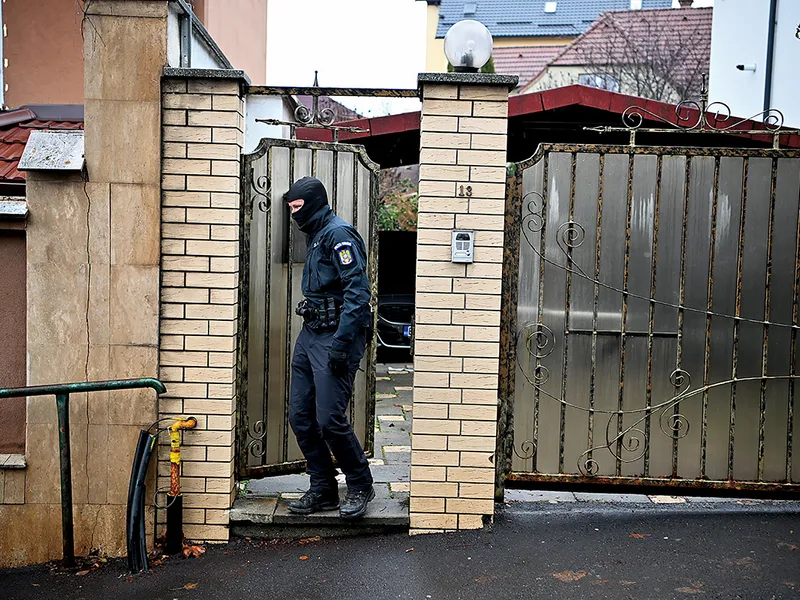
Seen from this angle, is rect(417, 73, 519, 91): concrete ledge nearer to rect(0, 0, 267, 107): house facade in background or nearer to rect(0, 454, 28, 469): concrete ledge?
rect(0, 454, 28, 469): concrete ledge

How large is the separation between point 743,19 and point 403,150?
6433 mm

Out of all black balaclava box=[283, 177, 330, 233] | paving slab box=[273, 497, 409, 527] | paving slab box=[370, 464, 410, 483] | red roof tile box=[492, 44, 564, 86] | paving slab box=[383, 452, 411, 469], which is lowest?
paving slab box=[383, 452, 411, 469]

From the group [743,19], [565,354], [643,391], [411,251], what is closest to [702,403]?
[643,391]

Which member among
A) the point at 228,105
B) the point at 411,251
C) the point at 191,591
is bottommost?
the point at 191,591

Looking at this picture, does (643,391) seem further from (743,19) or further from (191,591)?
(743,19)

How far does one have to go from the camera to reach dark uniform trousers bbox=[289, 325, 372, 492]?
4883 mm

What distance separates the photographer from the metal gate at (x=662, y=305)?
5.15m

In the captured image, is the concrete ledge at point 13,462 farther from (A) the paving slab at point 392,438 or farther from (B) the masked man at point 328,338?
(A) the paving slab at point 392,438

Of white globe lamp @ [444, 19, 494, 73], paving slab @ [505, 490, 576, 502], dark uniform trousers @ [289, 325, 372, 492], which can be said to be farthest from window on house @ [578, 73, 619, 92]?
dark uniform trousers @ [289, 325, 372, 492]

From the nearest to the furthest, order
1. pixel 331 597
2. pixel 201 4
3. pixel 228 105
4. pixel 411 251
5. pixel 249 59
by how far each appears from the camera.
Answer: pixel 331 597, pixel 228 105, pixel 201 4, pixel 411 251, pixel 249 59

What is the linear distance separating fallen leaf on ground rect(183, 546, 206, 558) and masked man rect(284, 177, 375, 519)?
57cm

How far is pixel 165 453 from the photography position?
5.09 meters

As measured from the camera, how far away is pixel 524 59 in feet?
127

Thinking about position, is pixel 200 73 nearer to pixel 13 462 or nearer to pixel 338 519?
pixel 13 462
